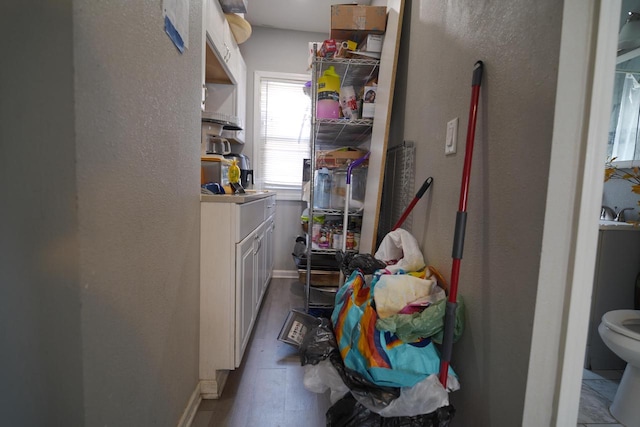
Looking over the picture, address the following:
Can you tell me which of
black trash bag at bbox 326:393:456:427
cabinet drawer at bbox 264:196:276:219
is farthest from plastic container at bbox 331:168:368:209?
black trash bag at bbox 326:393:456:427

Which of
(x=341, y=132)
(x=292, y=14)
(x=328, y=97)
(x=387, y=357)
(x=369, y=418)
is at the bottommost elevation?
(x=369, y=418)

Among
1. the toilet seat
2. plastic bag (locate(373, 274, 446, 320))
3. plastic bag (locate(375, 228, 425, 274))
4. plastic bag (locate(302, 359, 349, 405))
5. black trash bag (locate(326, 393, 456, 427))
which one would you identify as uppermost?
plastic bag (locate(375, 228, 425, 274))

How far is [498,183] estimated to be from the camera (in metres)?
0.69

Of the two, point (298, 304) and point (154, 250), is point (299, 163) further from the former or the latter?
point (154, 250)

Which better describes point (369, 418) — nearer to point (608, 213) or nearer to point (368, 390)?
point (368, 390)

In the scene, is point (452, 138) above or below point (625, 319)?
above

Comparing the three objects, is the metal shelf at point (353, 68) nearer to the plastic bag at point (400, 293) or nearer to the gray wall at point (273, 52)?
the gray wall at point (273, 52)

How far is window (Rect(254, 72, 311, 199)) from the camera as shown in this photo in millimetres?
2873

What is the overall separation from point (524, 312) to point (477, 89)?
58 cm

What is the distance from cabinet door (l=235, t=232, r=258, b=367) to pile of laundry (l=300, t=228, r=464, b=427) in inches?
19.4

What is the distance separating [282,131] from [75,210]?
262 centimetres

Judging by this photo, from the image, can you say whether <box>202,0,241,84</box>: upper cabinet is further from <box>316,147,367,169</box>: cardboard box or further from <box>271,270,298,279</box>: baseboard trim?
<box>271,270,298,279</box>: baseboard trim

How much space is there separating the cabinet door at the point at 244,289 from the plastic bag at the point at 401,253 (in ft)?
2.19

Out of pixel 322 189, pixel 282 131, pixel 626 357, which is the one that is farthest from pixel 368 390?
pixel 282 131
